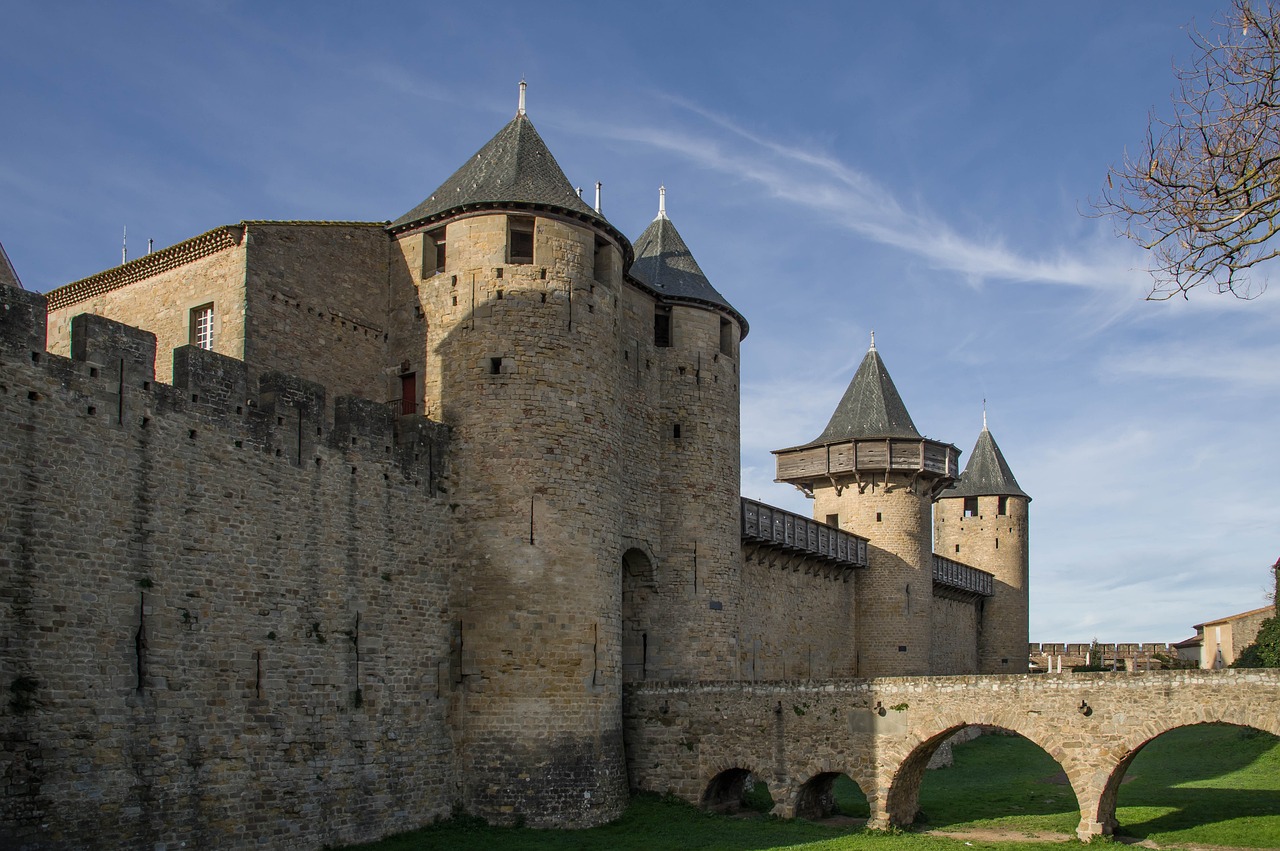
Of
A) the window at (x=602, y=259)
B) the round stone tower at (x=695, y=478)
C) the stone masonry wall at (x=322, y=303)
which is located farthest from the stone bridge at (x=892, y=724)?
the stone masonry wall at (x=322, y=303)

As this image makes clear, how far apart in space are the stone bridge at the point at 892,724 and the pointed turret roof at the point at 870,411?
14600 mm

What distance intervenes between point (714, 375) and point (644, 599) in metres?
5.19

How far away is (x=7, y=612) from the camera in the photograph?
13914mm

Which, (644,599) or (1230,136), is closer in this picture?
(1230,136)

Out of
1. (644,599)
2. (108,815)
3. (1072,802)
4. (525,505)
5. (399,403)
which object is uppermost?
(399,403)

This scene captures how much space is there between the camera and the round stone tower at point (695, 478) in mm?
25484

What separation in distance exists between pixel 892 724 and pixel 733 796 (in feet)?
13.2

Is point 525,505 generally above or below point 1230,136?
below

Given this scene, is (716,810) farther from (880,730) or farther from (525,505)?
(525,505)

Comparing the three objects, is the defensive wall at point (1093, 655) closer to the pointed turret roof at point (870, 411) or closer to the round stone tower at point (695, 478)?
the pointed turret roof at point (870, 411)

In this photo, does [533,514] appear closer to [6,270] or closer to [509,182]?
[509,182]

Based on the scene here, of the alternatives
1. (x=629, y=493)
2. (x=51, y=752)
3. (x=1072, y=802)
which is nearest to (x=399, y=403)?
(x=629, y=493)

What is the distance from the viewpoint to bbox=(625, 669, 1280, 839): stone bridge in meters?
19.8

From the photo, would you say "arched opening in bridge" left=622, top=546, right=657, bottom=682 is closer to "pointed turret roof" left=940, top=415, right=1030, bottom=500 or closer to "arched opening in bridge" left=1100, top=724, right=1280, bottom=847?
"arched opening in bridge" left=1100, top=724, right=1280, bottom=847
